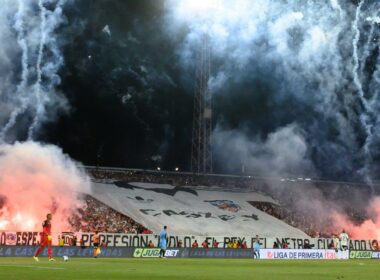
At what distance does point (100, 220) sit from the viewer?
63844 mm

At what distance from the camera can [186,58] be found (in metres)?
76.7

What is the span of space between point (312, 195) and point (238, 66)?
21235 mm

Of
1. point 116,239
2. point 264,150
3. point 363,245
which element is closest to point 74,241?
point 116,239

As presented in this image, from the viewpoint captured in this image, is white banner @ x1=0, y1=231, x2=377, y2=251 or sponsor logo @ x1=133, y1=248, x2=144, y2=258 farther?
white banner @ x1=0, y1=231, x2=377, y2=251

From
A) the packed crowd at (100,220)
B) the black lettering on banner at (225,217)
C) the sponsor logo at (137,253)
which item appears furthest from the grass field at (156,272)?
the black lettering on banner at (225,217)

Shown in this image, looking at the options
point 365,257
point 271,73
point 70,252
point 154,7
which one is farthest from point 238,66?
point 70,252

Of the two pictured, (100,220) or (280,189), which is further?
(280,189)

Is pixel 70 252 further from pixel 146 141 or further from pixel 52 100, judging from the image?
pixel 146 141

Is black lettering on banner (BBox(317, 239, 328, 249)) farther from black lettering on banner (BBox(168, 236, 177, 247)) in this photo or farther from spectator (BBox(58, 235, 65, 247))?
spectator (BBox(58, 235, 65, 247))

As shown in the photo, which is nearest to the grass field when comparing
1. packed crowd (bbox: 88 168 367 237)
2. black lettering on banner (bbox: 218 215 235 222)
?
black lettering on banner (bbox: 218 215 235 222)

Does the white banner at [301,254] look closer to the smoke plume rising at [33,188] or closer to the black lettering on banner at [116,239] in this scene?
the black lettering on banner at [116,239]

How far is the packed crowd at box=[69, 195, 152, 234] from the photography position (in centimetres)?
6175

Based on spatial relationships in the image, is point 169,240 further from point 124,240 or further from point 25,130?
point 25,130

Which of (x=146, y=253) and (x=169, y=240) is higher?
(x=169, y=240)
